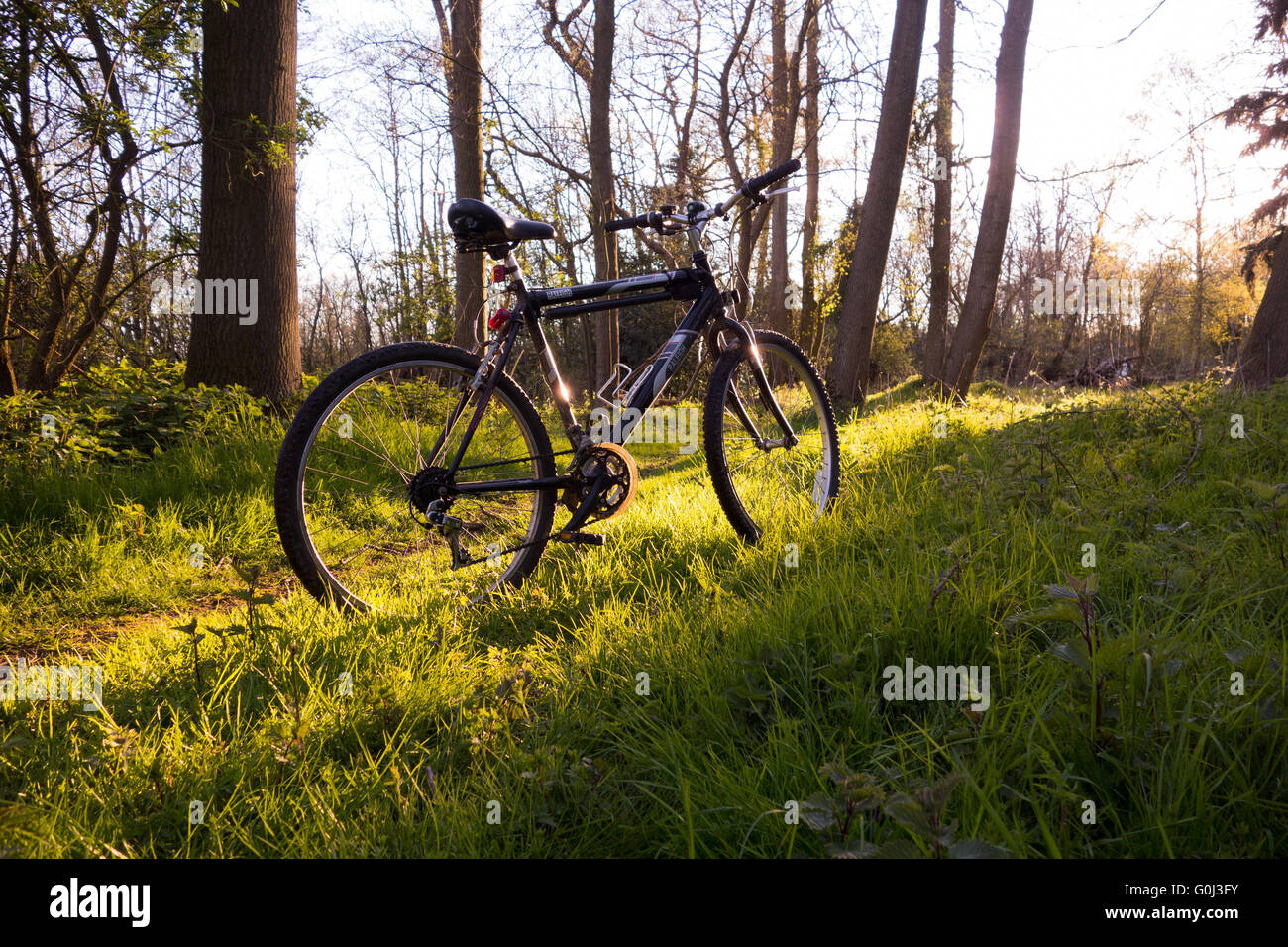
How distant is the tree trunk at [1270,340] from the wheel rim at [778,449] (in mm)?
3824

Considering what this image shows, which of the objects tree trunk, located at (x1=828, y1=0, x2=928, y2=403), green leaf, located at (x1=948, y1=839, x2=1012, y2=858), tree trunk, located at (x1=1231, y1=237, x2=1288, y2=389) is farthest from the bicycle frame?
tree trunk, located at (x1=828, y1=0, x2=928, y2=403)

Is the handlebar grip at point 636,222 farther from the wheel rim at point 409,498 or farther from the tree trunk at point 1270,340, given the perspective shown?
the tree trunk at point 1270,340

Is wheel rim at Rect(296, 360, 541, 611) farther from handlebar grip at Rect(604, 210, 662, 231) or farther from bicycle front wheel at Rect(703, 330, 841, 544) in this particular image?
bicycle front wheel at Rect(703, 330, 841, 544)

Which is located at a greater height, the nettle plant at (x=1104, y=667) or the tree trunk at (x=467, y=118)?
the tree trunk at (x=467, y=118)

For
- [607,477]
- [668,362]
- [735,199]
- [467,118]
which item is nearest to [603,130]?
[467,118]

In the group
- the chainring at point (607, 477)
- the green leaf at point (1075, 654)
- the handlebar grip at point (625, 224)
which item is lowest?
the green leaf at point (1075, 654)

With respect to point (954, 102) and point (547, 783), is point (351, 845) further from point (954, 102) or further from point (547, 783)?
point (954, 102)

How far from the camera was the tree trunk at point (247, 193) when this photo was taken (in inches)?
184

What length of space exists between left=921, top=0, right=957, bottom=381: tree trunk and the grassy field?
390 inches

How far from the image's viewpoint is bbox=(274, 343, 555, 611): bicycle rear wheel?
2.29 meters

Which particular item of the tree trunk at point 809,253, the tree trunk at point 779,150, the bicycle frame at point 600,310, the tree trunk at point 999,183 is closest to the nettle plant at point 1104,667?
the bicycle frame at point 600,310

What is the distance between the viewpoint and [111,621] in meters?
2.52

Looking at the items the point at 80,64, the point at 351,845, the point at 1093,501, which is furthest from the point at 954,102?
the point at 351,845
